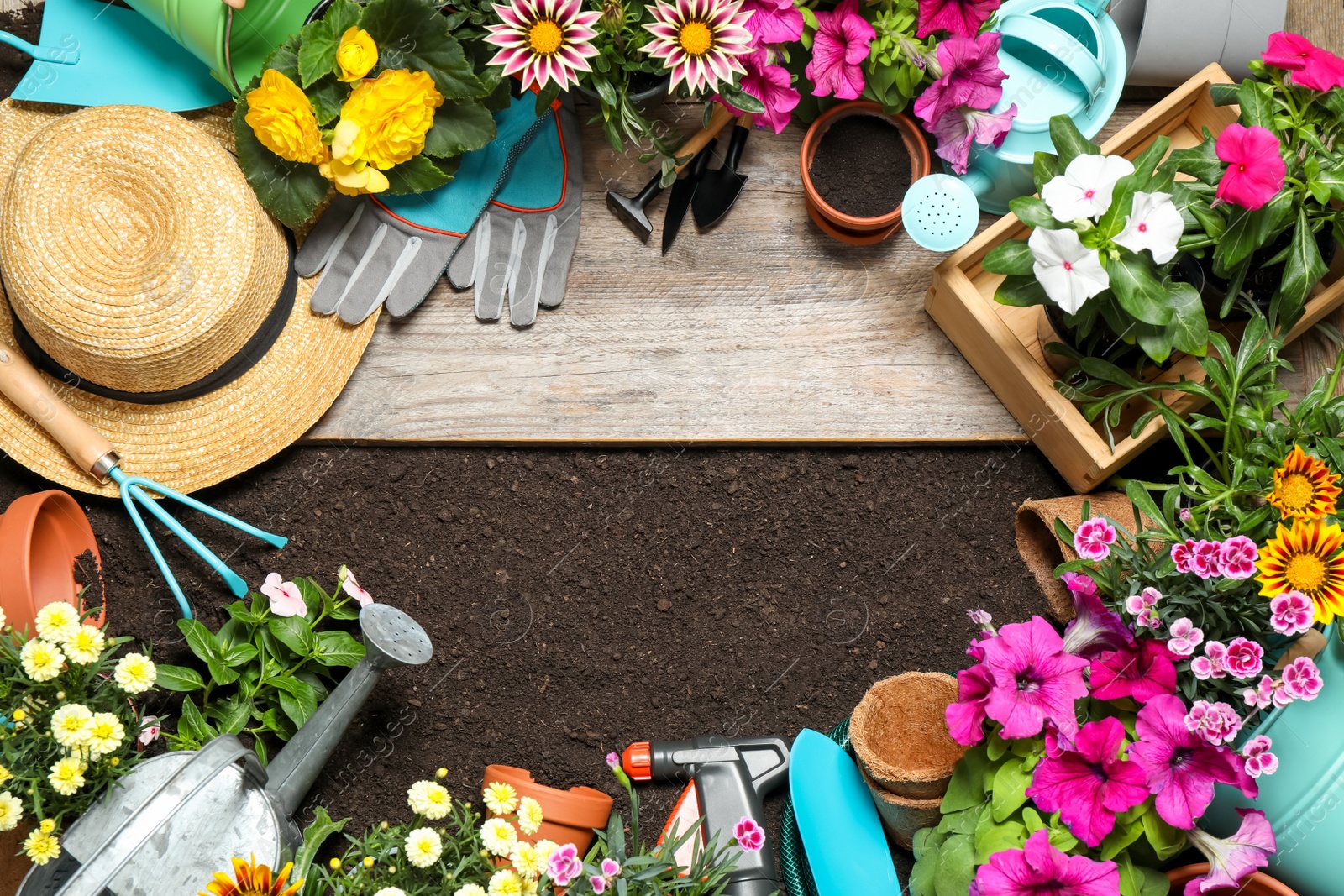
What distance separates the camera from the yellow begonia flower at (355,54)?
1305 millimetres

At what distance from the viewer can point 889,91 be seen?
1.43 meters

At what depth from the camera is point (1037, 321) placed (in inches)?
57.9

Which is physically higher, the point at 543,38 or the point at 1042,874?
the point at 543,38

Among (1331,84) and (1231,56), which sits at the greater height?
(1331,84)

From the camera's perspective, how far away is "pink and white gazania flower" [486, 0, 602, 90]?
48.9 inches

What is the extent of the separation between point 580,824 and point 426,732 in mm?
307

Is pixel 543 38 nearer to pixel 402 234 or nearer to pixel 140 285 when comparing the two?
pixel 402 234

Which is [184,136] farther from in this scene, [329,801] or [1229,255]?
[1229,255]

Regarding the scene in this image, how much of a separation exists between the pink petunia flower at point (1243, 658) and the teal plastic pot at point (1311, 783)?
84 millimetres

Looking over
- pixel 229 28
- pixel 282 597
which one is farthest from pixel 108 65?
pixel 282 597

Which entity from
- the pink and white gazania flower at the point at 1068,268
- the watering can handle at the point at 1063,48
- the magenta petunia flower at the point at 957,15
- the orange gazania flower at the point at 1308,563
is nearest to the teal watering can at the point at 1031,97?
the watering can handle at the point at 1063,48

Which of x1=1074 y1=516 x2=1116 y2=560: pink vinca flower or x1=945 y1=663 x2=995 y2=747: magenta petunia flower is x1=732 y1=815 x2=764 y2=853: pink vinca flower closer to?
x1=945 y1=663 x2=995 y2=747: magenta petunia flower

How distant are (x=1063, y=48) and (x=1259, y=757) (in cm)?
98

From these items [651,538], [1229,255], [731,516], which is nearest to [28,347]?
[651,538]
